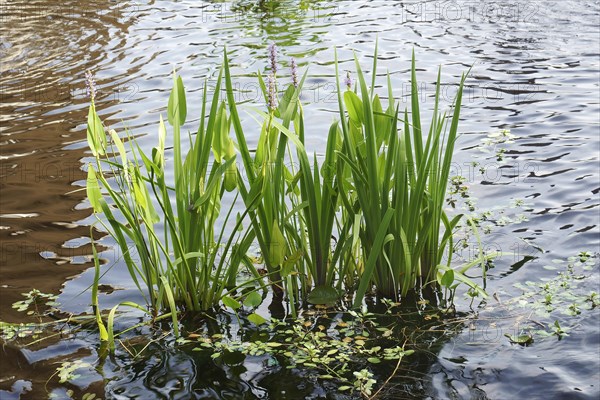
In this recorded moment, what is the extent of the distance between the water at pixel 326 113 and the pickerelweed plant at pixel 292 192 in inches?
15.2

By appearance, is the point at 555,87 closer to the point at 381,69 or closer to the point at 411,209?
the point at 381,69

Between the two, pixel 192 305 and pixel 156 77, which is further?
pixel 156 77

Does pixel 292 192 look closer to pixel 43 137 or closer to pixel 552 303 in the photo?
pixel 552 303

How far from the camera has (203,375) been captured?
10.4 ft

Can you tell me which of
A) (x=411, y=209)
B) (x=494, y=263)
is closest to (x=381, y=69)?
(x=494, y=263)

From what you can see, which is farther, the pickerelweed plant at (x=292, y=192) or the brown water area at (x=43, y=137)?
the brown water area at (x=43, y=137)

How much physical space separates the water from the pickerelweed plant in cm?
39

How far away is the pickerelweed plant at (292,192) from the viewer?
3.24 m

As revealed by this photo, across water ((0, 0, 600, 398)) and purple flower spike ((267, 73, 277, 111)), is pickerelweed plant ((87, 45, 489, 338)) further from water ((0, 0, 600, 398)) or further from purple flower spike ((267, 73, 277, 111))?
water ((0, 0, 600, 398))

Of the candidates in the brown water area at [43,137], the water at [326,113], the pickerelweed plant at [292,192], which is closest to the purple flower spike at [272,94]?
the pickerelweed plant at [292,192]

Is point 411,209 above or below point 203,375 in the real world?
above

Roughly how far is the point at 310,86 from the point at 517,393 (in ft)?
14.5

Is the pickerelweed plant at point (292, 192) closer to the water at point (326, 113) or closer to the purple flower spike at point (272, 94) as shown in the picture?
the purple flower spike at point (272, 94)

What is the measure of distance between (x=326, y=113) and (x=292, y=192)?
9.07 ft
